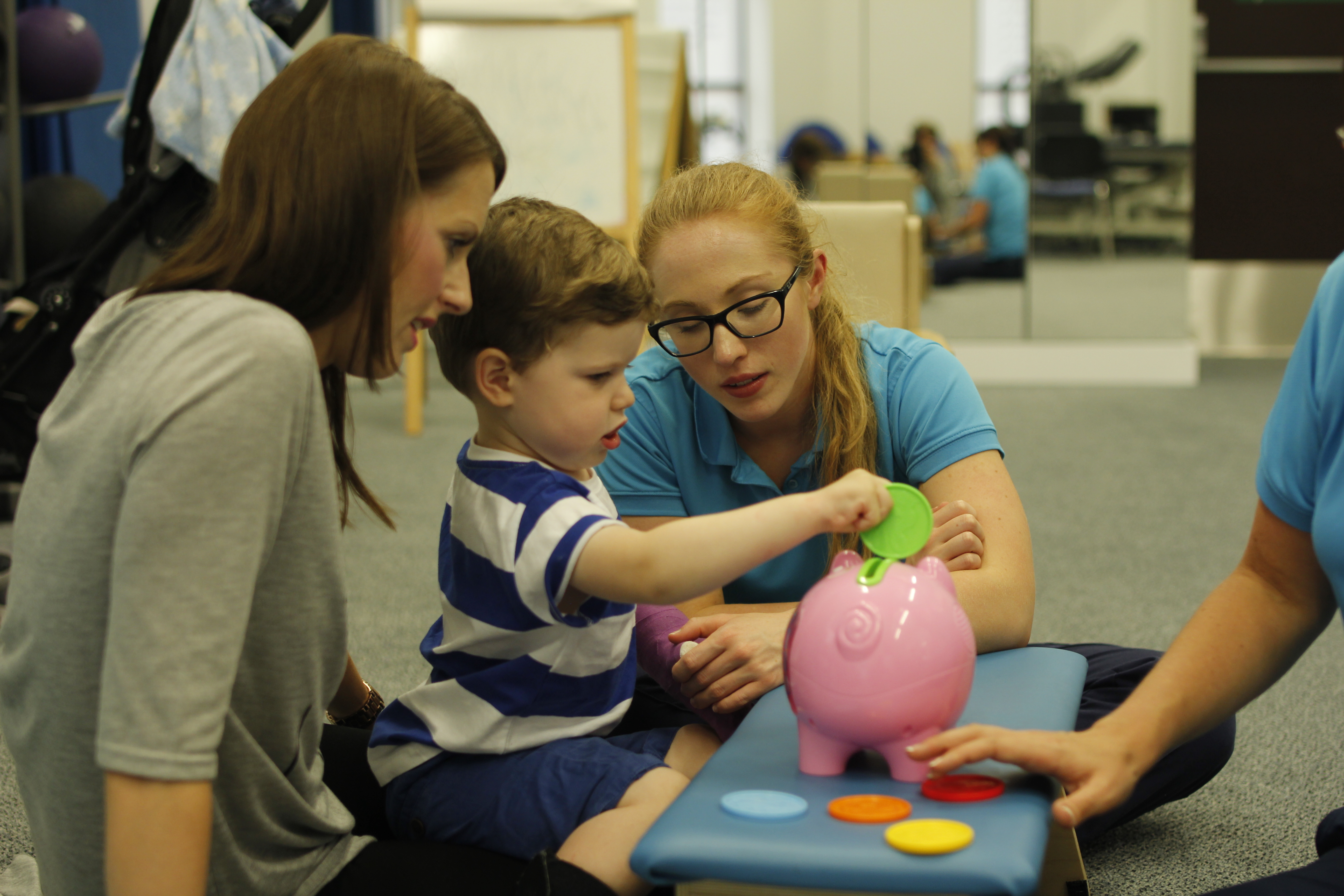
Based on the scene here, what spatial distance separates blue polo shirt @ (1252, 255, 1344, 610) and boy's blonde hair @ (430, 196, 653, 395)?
1.70 feet

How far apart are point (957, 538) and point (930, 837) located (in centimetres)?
A: 48

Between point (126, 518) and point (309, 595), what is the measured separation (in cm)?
15

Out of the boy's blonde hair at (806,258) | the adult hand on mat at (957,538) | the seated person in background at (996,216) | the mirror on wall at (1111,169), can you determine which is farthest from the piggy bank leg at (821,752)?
the seated person in background at (996,216)

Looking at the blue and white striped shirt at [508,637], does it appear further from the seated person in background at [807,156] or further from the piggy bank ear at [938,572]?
the seated person in background at [807,156]

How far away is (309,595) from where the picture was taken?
841 millimetres

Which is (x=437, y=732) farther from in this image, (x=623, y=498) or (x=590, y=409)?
(x=623, y=498)

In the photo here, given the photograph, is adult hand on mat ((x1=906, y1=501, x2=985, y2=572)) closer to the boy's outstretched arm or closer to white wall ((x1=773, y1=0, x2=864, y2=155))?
the boy's outstretched arm

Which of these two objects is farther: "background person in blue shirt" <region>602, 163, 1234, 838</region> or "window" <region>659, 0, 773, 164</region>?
"window" <region>659, 0, 773, 164</region>

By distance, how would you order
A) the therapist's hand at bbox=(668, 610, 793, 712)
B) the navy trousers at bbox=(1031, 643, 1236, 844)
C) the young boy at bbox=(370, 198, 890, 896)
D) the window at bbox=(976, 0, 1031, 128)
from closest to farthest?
1. the young boy at bbox=(370, 198, 890, 896)
2. the therapist's hand at bbox=(668, 610, 793, 712)
3. the navy trousers at bbox=(1031, 643, 1236, 844)
4. the window at bbox=(976, 0, 1031, 128)

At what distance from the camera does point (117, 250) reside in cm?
267

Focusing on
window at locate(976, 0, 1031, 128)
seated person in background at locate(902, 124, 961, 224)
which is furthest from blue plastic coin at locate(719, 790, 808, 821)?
seated person in background at locate(902, 124, 961, 224)

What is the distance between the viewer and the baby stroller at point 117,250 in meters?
2.63

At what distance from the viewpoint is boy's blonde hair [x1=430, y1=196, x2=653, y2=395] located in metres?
0.98

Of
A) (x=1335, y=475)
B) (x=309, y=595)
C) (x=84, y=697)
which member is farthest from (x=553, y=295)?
(x=1335, y=475)
